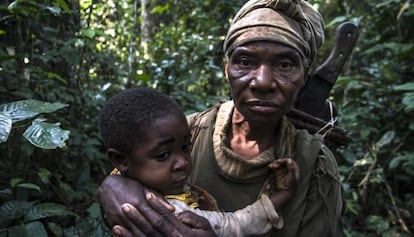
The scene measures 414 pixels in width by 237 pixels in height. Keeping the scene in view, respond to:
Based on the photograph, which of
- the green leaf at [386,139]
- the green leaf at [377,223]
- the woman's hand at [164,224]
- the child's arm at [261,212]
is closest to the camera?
the woman's hand at [164,224]

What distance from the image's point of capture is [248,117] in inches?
72.8

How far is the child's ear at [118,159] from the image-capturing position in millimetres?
1650

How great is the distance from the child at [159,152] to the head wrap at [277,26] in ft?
1.30

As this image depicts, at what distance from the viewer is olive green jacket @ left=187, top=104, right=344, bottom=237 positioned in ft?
6.23

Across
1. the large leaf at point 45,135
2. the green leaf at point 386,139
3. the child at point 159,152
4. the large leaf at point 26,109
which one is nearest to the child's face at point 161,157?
the child at point 159,152

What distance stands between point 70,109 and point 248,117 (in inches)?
84.4

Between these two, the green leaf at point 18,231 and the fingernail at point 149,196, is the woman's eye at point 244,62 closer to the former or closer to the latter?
the fingernail at point 149,196

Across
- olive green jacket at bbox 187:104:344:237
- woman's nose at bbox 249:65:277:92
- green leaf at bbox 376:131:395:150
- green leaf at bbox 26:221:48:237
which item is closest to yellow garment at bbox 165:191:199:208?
olive green jacket at bbox 187:104:344:237

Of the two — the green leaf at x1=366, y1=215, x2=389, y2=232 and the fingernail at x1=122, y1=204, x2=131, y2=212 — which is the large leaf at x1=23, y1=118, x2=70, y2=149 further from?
the green leaf at x1=366, y1=215, x2=389, y2=232

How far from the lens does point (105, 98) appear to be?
182 inches

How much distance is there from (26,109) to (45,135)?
0.53 feet

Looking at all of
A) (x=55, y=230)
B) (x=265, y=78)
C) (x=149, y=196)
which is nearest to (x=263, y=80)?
(x=265, y=78)

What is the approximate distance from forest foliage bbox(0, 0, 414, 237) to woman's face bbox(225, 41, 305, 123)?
745mm

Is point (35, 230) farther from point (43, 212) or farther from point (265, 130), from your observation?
point (265, 130)
